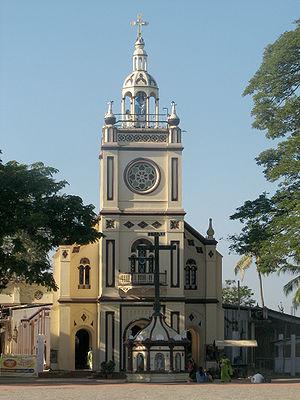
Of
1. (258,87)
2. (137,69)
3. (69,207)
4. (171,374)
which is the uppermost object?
(137,69)

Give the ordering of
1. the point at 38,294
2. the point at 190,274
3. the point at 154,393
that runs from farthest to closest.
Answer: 1. the point at 38,294
2. the point at 190,274
3. the point at 154,393

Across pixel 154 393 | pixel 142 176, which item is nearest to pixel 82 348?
pixel 142 176

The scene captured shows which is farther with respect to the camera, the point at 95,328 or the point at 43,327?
the point at 43,327

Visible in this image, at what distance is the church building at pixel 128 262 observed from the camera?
2009 inches

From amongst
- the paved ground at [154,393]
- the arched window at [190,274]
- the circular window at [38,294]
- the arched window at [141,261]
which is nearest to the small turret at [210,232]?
the arched window at [190,274]

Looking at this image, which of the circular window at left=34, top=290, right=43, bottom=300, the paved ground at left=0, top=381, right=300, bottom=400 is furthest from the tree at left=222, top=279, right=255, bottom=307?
the paved ground at left=0, top=381, right=300, bottom=400

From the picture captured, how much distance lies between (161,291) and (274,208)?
1332cm

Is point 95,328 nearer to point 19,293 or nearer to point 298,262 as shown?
point 298,262

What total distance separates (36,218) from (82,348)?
15092mm

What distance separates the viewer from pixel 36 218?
3959 centimetres

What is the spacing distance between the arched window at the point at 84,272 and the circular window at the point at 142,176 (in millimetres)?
4716

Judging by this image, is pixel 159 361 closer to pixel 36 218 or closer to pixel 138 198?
pixel 36 218

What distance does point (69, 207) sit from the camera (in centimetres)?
4203

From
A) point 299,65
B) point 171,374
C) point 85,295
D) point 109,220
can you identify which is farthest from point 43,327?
point 299,65
